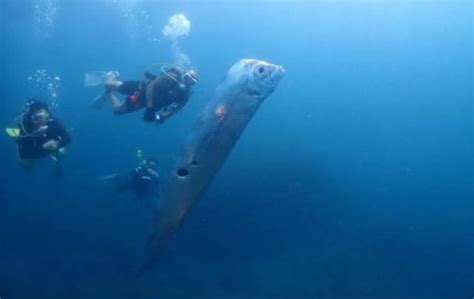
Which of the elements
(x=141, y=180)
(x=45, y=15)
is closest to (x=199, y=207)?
(x=141, y=180)

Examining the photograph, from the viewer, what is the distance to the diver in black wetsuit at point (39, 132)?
25.6ft

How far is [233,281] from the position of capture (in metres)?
14.1

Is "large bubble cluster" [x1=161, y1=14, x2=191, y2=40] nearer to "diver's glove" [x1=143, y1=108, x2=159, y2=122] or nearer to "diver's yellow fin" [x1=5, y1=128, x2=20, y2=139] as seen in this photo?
"diver's yellow fin" [x1=5, y1=128, x2=20, y2=139]

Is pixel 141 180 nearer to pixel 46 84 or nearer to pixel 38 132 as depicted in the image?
pixel 38 132

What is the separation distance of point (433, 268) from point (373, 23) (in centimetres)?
2676

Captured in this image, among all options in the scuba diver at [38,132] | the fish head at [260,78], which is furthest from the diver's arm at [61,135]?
the fish head at [260,78]

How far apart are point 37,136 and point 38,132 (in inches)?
3.8

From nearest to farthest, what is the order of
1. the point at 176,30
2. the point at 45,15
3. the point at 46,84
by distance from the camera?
the point at 45,15 → the point at 46,84 → the point at 176,30

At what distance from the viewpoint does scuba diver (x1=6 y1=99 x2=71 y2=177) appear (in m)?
7.82

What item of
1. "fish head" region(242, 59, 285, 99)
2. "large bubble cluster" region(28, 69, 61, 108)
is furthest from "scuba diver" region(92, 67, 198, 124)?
"large bubble cluster" region(28, 69, 61, 108)

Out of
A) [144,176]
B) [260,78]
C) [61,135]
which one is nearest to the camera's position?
[260,78]

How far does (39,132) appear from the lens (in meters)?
7.84

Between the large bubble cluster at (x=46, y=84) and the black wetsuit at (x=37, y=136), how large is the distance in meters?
19.6

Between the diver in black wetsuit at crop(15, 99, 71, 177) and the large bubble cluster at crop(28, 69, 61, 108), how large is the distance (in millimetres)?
19690
